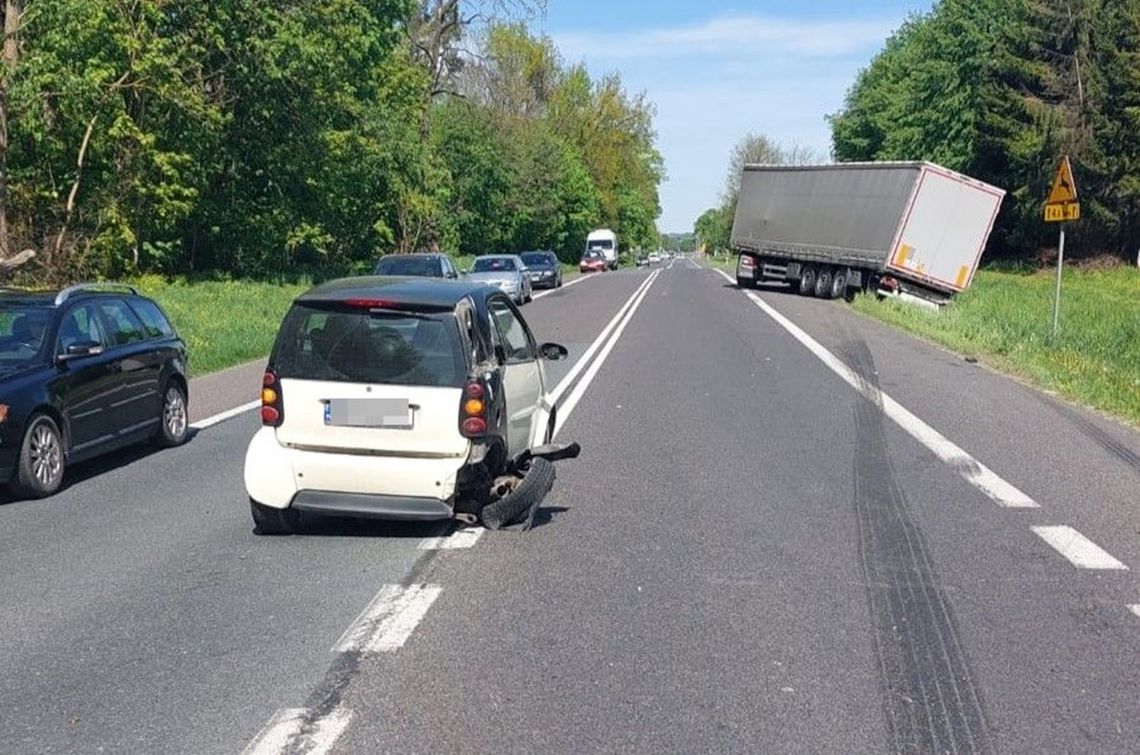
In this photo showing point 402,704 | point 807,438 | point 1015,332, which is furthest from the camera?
point 1015,332

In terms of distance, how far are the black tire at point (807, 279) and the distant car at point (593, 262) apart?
41.8 metres

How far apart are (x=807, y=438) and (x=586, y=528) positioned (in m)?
4.08

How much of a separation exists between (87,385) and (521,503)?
14.6 ft

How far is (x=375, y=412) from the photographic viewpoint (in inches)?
279

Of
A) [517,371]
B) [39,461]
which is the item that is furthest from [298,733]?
[39,461]

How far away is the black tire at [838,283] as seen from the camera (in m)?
35.9

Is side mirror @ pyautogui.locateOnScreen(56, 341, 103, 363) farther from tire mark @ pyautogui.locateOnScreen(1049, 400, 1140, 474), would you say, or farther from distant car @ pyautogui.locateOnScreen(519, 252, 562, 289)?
distant car @ pyautogui.locateOnScreen(519, 252, 562, 289)

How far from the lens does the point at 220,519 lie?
8.09 metres

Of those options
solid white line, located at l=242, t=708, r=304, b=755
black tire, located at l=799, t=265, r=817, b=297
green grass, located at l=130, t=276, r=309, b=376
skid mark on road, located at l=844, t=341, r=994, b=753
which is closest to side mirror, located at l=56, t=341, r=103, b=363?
solid white line, located at l=242, t=708, r=304, b=755

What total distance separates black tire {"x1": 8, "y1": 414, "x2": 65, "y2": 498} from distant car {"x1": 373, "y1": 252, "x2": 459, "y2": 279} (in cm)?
1650

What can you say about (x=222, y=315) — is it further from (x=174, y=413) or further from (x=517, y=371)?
(x=517, y=371)

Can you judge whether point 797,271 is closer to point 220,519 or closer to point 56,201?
point 56,201

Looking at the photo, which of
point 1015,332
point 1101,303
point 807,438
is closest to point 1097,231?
point 1101,303

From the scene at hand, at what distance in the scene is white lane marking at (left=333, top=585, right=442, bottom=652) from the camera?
539cm
